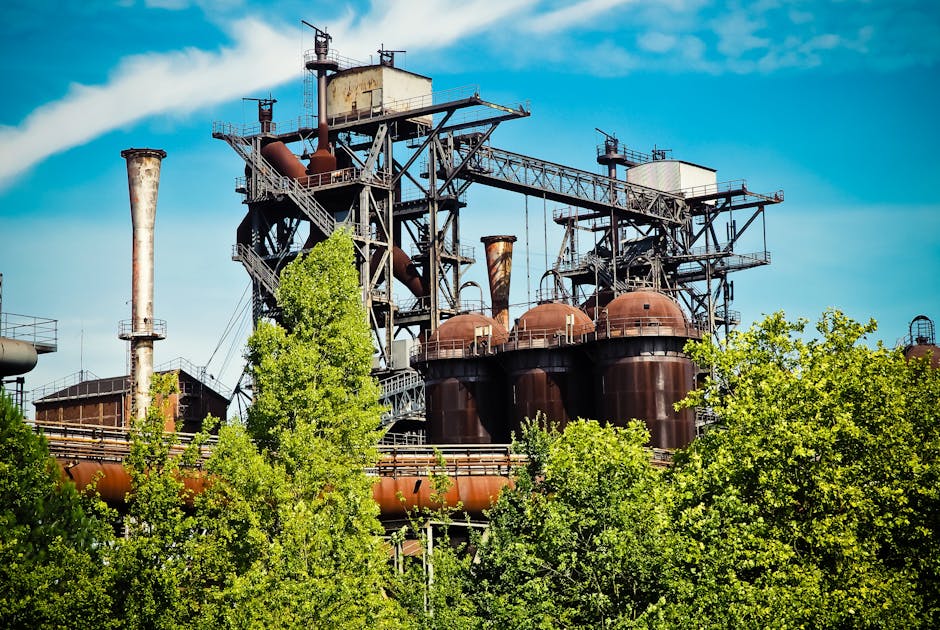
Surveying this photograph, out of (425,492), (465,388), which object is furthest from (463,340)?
(425,492)

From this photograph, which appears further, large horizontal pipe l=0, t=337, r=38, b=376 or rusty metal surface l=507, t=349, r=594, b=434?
rusty metal surface l=507, t=349, r=594, b=434

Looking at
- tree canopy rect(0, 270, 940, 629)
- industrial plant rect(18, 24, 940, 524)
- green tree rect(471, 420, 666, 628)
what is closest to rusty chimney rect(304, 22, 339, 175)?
industrial plant rect(18, 24, 940, 524)

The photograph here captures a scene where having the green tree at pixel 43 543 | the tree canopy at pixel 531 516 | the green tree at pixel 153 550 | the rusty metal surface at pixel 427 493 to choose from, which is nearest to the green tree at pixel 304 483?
the tree canopy at pixel 531 516

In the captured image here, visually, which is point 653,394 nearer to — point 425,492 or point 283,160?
point 425,492

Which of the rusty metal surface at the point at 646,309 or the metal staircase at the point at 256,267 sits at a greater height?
the metal staircase at the point at 256,267

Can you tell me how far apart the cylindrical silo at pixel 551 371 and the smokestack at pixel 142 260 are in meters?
18.6

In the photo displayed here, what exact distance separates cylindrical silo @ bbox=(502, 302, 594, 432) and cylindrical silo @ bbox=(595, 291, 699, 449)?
7.08ft

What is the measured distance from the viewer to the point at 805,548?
129ft

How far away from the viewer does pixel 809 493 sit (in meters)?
39.3

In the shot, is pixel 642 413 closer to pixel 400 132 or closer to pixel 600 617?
pixel 400 132

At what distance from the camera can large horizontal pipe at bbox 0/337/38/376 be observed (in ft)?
191

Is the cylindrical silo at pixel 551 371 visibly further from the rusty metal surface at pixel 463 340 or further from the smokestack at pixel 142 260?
the smokestack at pixel 142 260

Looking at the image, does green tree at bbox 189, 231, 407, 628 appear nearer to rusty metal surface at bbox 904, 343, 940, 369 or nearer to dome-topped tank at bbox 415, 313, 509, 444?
dome-topped tank at bbox 415, 313, 509, 444

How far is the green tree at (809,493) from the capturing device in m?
35.3
